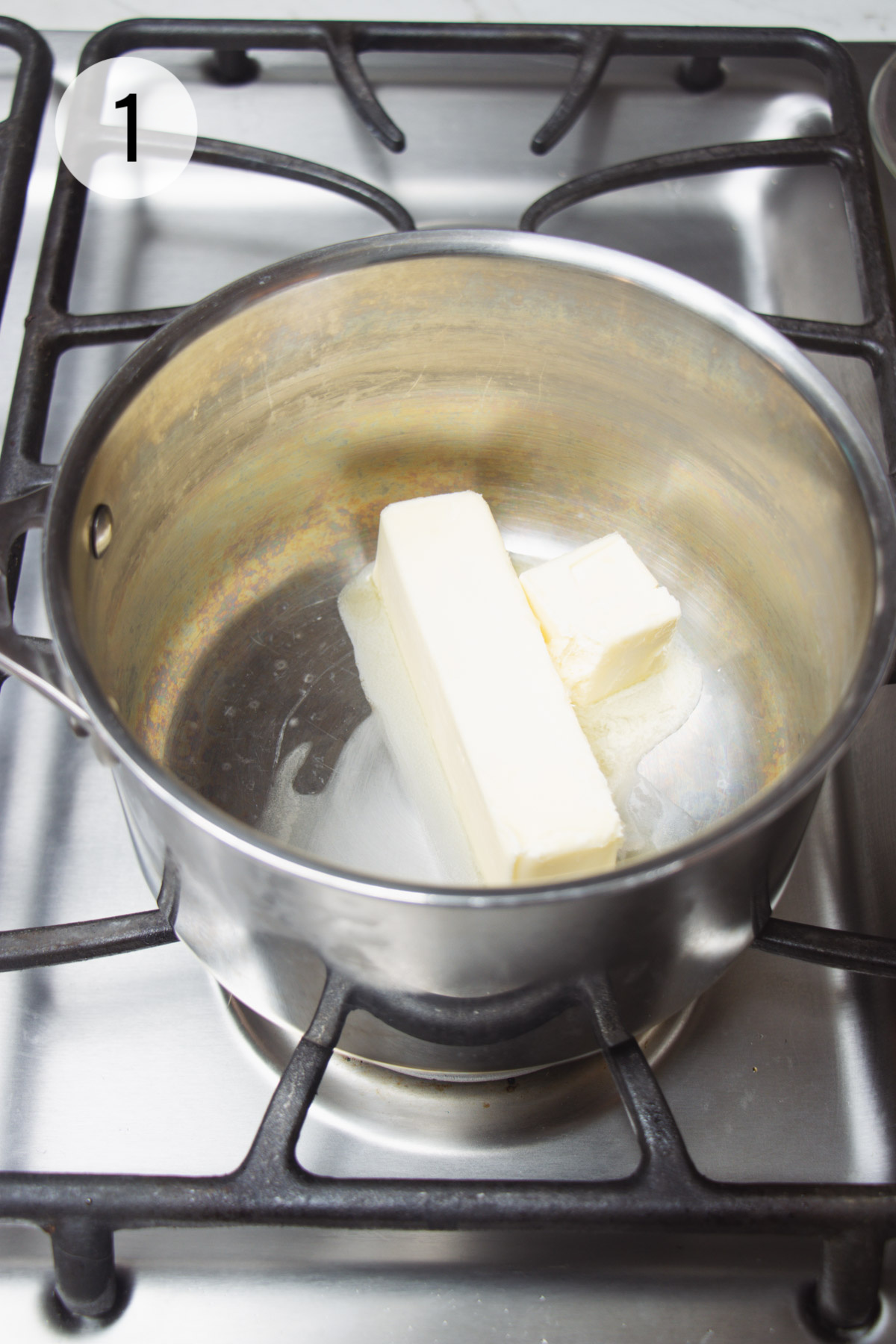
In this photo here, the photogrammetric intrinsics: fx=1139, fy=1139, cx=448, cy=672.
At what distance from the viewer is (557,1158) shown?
0.50m

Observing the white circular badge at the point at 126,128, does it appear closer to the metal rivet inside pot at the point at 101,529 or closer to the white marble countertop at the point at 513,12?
the white marble countertop at the point at 513,12

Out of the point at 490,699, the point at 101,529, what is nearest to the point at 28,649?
the point at 101,529

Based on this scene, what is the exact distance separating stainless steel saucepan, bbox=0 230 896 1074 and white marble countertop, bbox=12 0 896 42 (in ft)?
1.23

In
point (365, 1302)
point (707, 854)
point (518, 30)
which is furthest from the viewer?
point (518, 30)

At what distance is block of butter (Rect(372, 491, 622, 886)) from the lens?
51cm

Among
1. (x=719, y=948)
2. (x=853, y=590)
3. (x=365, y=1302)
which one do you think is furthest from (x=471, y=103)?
(x=365, y=1302)

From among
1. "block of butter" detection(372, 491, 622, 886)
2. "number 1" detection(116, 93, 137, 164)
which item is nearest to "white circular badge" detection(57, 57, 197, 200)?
"number 1" detection(116, 93, 137, 164)

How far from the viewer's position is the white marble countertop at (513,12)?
822 mm

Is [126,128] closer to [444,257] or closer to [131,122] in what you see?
[131,122]

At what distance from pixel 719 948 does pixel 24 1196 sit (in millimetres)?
281

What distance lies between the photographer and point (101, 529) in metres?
0.50

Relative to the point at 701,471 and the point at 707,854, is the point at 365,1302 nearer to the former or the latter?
the point at 707,854

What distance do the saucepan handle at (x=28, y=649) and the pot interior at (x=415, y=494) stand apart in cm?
3

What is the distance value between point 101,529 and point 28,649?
81mm
